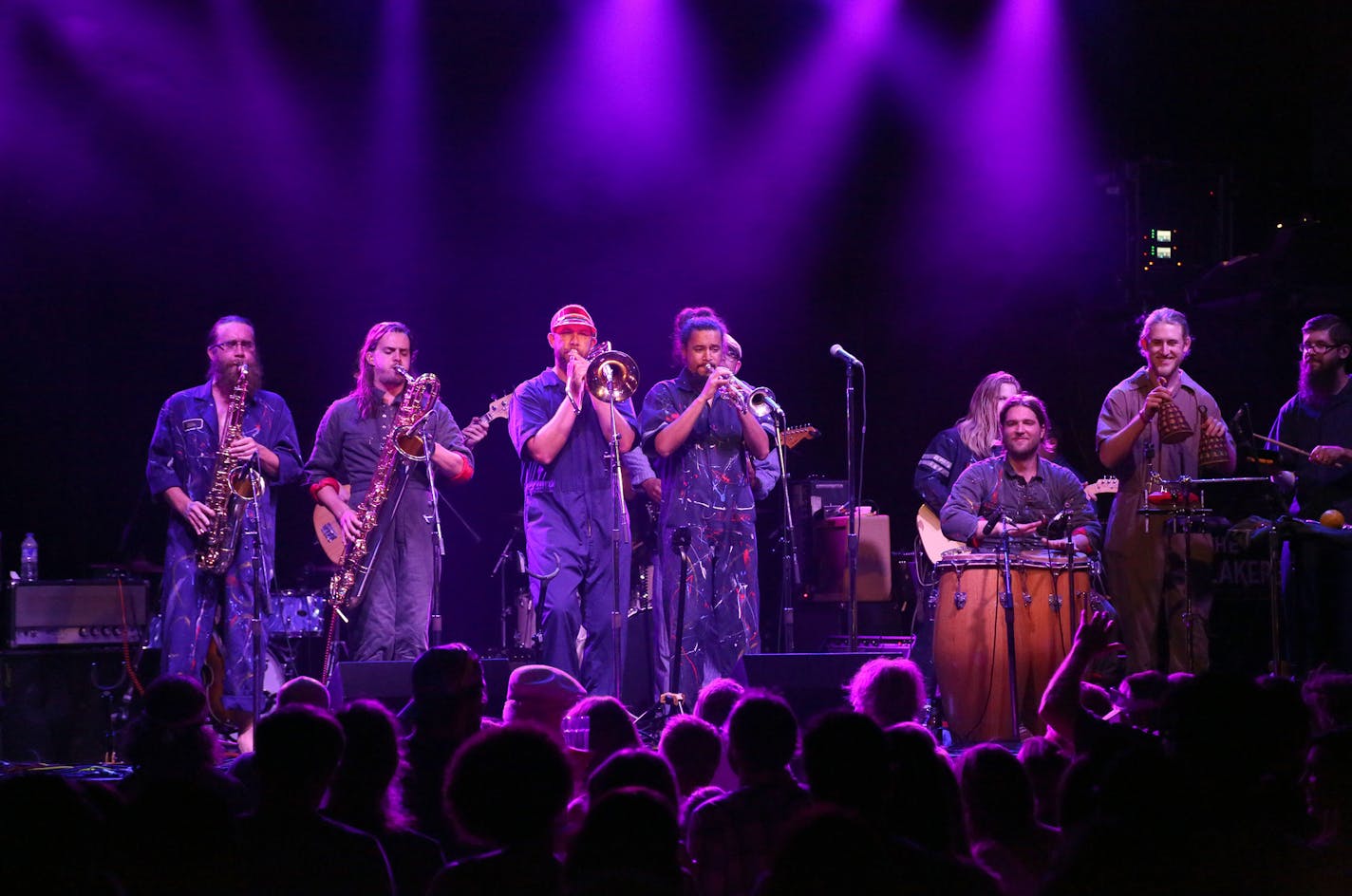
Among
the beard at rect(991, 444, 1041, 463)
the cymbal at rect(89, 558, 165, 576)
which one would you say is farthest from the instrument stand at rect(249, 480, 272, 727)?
the beard at rect(991, 444, 1041, 463)

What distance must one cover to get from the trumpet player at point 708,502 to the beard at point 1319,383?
12.0 feet

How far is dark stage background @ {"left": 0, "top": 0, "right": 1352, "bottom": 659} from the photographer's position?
32.2ft

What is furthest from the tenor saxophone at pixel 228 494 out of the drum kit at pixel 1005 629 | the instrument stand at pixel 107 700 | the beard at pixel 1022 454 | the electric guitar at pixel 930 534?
the electric guitar at pixel 930 534

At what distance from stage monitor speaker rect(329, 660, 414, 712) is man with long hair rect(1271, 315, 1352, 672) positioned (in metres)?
5.58

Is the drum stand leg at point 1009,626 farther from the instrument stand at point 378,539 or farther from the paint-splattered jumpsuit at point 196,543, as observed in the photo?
the paint-splattered jumpsuit at point 196,543

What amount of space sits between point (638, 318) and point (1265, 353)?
5.27 metres

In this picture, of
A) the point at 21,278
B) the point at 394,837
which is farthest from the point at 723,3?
the point at 394,837

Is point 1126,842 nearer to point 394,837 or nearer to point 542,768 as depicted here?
point 542,768

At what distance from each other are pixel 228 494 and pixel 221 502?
6cm

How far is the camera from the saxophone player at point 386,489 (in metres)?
7.40

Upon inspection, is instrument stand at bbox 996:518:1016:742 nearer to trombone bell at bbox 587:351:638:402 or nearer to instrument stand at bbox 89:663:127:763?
trombone bell at bbox 587:351:638:402

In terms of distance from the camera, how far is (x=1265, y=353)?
11.2 m

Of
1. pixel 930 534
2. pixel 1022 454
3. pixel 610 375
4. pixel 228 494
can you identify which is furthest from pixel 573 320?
pixel 930 534

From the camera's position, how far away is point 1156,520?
8328 mm
